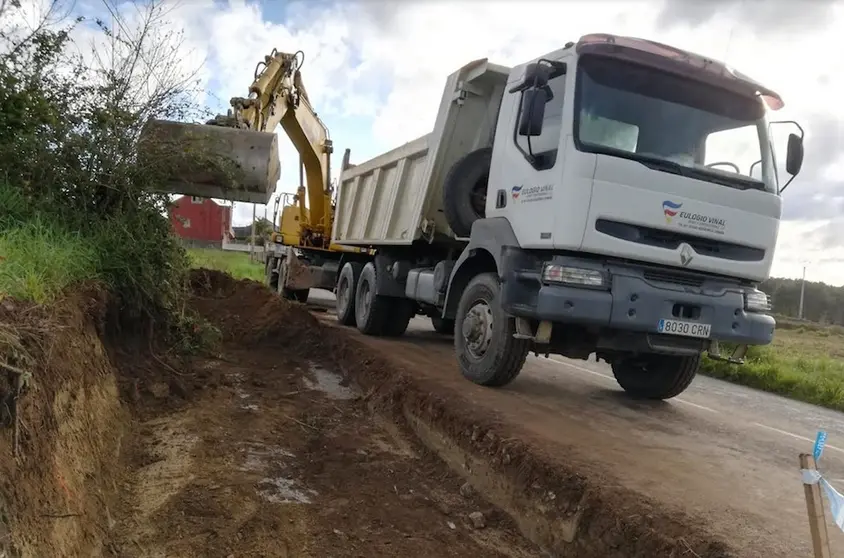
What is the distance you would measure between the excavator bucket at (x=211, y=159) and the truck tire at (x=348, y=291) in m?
2.84

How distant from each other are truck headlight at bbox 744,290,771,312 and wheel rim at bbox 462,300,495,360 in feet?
7.14

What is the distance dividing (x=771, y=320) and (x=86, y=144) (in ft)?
20.8

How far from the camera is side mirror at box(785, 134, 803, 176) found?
588 centimetres

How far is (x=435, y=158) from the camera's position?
308 inches

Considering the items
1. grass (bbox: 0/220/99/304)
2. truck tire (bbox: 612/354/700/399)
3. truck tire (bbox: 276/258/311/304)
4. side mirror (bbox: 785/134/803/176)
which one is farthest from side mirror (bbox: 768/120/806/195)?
truck tire (bbox: 276/258/311/304)

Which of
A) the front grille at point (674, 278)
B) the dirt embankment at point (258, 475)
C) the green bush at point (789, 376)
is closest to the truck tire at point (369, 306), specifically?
the dirt embankment at point (258, 475)

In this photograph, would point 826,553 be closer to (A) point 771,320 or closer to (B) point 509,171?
(A) point 771,320

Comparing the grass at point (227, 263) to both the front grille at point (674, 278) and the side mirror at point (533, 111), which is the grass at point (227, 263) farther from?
the front grille at point (674, 278)

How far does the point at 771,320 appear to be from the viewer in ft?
19.1

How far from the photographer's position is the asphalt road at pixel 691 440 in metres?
3.81

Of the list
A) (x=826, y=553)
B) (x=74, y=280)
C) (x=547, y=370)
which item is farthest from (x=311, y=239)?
(x=826, y=553)

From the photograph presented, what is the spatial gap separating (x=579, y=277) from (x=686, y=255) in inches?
36.9

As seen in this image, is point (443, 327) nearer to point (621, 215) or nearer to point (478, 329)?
point (478, 329)

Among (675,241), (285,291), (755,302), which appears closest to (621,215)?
(675,241)
